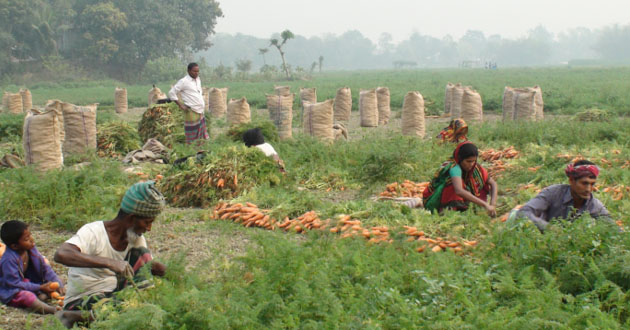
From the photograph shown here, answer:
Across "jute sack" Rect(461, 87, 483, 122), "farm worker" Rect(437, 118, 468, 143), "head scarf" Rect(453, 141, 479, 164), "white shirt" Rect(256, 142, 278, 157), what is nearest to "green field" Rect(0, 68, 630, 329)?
"head scarf" Rect(453, 141, 479, 164)

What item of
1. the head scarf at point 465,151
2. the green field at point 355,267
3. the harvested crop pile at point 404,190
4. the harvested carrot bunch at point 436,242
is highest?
the head scarf at point 465,151

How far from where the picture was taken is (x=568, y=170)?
421 cm

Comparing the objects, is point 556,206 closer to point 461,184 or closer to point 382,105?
point 461,184

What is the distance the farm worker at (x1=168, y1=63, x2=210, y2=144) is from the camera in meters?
9.11

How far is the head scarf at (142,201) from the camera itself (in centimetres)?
335

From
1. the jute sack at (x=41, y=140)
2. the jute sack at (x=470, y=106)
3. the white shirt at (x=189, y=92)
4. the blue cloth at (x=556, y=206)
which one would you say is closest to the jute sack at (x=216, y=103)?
the jute sack at (x=470, y=106)

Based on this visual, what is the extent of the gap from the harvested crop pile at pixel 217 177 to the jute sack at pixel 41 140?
5.55 feet

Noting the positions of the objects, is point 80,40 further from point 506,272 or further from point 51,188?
point 506,272

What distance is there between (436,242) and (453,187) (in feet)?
2.94

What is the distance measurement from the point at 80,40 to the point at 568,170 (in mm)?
48593

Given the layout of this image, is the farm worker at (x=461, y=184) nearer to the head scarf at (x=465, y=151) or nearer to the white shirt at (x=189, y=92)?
the head scarf at (x=465, y=151)

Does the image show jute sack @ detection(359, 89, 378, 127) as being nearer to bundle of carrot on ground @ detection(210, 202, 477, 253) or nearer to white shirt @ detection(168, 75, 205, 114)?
white shirt @ detection(168, 75, 205, 114)

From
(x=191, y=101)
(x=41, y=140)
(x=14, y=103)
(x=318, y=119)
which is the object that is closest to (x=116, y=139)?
(x=191, y=101)

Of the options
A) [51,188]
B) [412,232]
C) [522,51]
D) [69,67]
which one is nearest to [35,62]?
[69,67]
